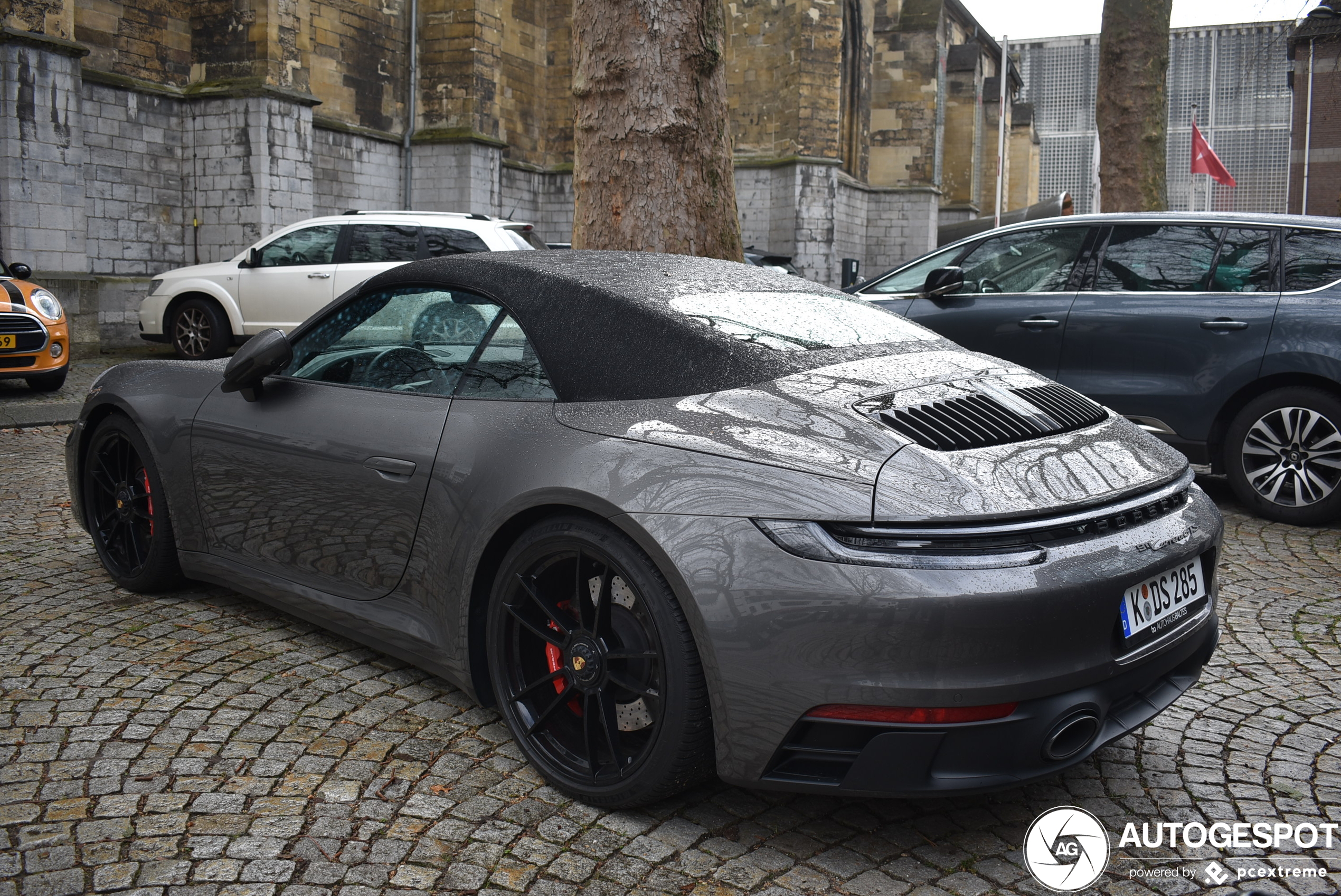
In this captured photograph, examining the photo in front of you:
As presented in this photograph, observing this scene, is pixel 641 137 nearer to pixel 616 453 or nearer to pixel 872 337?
pixel 872 337

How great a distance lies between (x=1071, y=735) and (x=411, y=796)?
158 centimetres

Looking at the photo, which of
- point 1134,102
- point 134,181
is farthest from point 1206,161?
point 134,181

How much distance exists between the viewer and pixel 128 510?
426cm

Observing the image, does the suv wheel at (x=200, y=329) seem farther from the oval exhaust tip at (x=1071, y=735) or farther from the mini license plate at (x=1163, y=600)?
the oval exhaust tip at (x=1071, y=735)

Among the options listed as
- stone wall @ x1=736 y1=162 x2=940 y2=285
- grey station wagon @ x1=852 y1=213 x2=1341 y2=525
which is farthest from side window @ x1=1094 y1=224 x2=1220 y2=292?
stone wall @ x1=736 y1=162 x2=940 y2=285

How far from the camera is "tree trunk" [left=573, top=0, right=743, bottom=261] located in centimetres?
636

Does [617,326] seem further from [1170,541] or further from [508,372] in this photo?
[1170,541]

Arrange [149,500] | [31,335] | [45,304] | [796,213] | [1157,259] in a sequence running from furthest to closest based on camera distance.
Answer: [796,213], [45,304], [31,335], [1157,259], [149,500]

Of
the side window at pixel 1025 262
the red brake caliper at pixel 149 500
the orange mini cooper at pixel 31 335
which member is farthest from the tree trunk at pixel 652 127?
the orange mini cooper at pixel 31 335

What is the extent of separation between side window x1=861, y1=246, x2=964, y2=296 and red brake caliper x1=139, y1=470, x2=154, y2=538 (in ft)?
15.3

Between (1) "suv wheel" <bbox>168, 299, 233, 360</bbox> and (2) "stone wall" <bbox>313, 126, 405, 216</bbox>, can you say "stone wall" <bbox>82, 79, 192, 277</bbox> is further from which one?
(1) "suv wheel" <bbox>168, 299, 233, 360</bbox>

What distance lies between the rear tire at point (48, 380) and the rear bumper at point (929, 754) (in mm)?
10521

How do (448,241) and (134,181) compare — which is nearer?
(448,241)

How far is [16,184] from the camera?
570 inches
